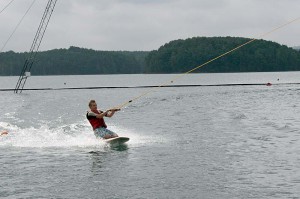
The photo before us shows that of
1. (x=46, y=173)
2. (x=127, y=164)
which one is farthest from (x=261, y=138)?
(x=46, y=173)

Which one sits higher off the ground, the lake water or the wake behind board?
the wake behind board

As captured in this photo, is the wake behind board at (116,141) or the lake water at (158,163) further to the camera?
the wake behind board at (116,141)

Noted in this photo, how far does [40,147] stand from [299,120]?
25260 mm

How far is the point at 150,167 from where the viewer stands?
23.1m

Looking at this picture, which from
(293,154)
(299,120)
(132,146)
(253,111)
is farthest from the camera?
(253,111)

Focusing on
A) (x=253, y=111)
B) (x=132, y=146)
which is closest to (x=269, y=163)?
(x=132, y=146)

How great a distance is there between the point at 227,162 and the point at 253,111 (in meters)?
34.7

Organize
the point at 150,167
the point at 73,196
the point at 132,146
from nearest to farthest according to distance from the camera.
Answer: the point at 73,196
the point at 150,167
the point at 132,146

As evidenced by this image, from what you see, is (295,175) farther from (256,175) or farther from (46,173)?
(46,173)

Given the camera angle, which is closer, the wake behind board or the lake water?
the lake water

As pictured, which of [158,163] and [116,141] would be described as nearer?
[158,163]

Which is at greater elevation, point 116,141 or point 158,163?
point 116,141

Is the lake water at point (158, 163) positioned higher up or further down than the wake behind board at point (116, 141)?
further down

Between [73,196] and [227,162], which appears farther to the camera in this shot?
[227,162]
